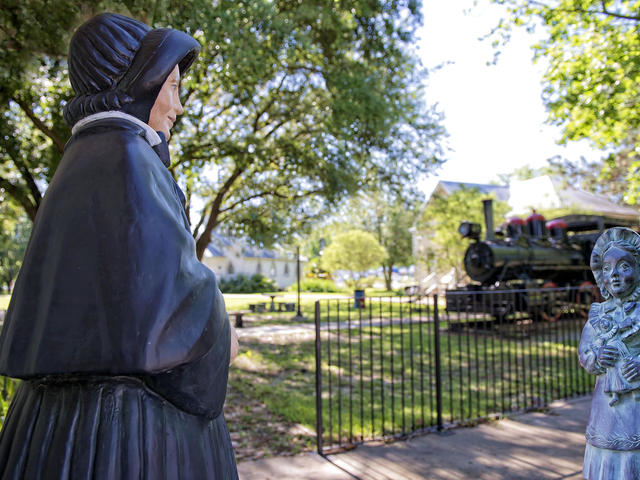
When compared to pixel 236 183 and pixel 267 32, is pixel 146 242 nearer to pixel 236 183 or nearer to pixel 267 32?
pixel 267 32

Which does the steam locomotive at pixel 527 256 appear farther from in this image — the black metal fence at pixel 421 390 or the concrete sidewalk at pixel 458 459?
the concrete sidewalk at pixel 458 459

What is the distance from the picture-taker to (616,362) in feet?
7.47

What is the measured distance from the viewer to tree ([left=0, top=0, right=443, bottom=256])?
6155 mm

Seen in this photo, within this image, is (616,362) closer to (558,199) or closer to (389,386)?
(389,386)

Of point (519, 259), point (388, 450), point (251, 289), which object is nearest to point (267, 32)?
point (388, 450)

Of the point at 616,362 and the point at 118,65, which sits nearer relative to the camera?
the point at 118,65

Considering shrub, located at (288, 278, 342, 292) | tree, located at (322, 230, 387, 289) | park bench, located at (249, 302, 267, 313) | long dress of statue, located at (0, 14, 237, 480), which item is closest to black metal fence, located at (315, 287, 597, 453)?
long dress of statue, located at (0, 14, 237, 480)

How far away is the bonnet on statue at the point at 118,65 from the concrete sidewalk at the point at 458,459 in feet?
11.4

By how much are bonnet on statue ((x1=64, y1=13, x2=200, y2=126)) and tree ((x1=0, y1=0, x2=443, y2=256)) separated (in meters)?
4.48

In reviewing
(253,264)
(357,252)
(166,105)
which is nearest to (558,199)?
(357,252)

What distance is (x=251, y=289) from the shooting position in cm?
3180

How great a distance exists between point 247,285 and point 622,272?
30.2m

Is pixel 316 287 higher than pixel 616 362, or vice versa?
pixel 616 362

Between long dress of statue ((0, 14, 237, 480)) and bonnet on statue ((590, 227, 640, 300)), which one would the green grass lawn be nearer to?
bonnet on statue ((590, 227, 640, 300))
